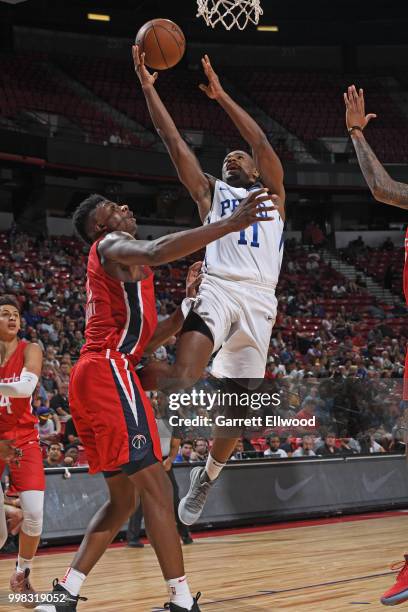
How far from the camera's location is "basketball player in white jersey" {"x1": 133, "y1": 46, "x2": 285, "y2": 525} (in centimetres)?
505

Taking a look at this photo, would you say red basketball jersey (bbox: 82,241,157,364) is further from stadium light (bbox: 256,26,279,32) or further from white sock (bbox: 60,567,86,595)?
stadium light (bbox: 256,26,279,32)

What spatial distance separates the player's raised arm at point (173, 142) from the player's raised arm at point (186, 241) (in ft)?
3.43

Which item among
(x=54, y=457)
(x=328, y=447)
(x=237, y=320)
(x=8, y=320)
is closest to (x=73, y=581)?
(x=237, y=320)

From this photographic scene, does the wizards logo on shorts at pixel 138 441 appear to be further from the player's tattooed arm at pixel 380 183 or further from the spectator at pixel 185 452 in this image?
the spectator at pixel 185 452

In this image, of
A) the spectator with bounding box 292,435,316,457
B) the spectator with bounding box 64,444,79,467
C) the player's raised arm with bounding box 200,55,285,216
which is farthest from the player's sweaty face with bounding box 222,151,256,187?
the spectator with bounding box 292,435,316,457

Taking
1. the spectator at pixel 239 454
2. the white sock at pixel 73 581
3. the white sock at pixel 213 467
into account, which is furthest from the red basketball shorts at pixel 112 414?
the spectator at pixel 239 454

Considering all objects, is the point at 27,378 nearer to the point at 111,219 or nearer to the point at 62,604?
the point at 111,219

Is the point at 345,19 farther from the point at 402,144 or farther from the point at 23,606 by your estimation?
the point at 23,606

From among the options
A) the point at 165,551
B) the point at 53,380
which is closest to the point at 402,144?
the point at 53,380

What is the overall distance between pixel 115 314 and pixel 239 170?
→ 4.93 ft

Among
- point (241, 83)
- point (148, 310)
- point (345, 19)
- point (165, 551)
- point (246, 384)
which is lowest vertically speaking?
point (165, 551)

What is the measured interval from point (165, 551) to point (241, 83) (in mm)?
23892

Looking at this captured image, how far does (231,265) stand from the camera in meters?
5.18

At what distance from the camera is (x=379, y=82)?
2723 centimetres
